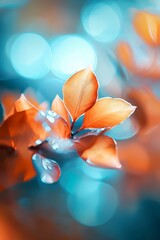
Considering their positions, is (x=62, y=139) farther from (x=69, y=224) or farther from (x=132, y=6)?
(x=132, y=6)

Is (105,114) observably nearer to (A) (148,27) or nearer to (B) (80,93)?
(B) (80,93)

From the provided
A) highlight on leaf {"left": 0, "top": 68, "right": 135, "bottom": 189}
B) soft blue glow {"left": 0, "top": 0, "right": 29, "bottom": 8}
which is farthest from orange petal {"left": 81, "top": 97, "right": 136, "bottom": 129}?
soft blue glow {"left": 0, "top": 0, "right": 29, "bottom": 8}

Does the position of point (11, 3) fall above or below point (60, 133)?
above

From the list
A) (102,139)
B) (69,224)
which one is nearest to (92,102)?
(102,139)

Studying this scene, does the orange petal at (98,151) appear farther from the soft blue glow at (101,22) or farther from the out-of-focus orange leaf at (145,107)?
the soft blue glow at (101,22)

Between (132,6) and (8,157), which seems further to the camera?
(132,6)

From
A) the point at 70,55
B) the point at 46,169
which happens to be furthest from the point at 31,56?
the point at 46,169

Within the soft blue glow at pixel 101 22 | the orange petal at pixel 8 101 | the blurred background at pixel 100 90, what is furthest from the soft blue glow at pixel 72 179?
the soft blue glow at pixel 101 22
